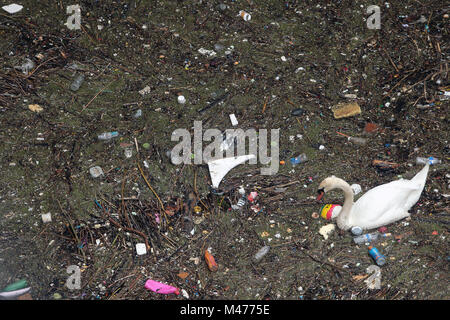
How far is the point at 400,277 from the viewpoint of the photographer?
300cm

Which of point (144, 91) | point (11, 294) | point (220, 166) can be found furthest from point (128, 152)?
point (11, 294)

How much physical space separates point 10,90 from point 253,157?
248cm

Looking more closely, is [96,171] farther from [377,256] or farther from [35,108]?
[377,256]

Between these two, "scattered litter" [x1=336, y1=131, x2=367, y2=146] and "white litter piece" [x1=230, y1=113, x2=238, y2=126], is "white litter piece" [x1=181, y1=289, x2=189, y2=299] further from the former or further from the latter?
"scattered litter" [x1=336, y1=131, x2=367, y2=146]

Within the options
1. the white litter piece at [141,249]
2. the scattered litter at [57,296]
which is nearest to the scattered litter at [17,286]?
the scattered litter at [57,296]

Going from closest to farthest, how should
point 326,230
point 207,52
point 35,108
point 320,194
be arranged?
point 320,194
point 326,230
point 35,108
point 207,52

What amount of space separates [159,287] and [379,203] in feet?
5.72

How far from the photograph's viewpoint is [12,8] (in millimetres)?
4543

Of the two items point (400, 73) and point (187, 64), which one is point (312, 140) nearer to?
point (400, 73)

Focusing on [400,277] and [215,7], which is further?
[215,7]

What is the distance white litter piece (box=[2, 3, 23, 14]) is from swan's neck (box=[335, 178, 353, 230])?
13.1 feet

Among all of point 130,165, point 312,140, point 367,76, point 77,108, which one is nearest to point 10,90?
point 77,108
